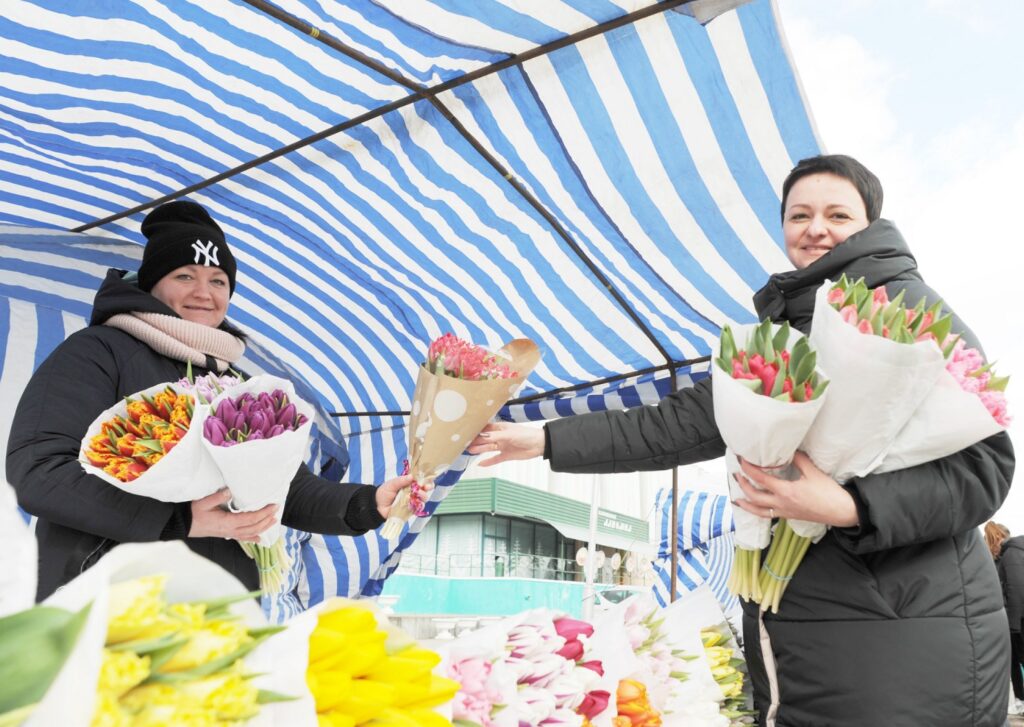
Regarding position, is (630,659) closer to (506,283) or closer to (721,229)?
(721,229)

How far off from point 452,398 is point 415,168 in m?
1.89

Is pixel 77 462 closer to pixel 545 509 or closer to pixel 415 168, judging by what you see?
pixel 415 168

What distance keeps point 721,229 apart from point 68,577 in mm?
2855

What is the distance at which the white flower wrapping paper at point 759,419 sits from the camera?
1.30m

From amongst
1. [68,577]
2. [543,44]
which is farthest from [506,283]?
[68,577]

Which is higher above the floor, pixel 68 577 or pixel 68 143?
pixel 68 143

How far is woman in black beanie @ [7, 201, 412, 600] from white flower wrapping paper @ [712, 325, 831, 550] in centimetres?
93

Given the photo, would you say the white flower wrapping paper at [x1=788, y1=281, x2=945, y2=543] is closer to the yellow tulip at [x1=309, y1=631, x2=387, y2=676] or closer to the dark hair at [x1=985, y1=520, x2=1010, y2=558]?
the yellow tulip at [x1=309, y1=631, x2=387, y2=676]

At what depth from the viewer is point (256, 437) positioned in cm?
160

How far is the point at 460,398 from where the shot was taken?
1.73m

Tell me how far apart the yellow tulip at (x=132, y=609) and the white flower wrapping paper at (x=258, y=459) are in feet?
3.60

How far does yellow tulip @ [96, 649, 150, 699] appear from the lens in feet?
1.50

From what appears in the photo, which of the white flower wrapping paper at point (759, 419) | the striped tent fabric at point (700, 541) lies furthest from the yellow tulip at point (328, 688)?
the striped tent fabric at point (700, 541)

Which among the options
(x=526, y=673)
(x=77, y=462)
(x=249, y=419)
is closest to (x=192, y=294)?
(x=77, y=462)
